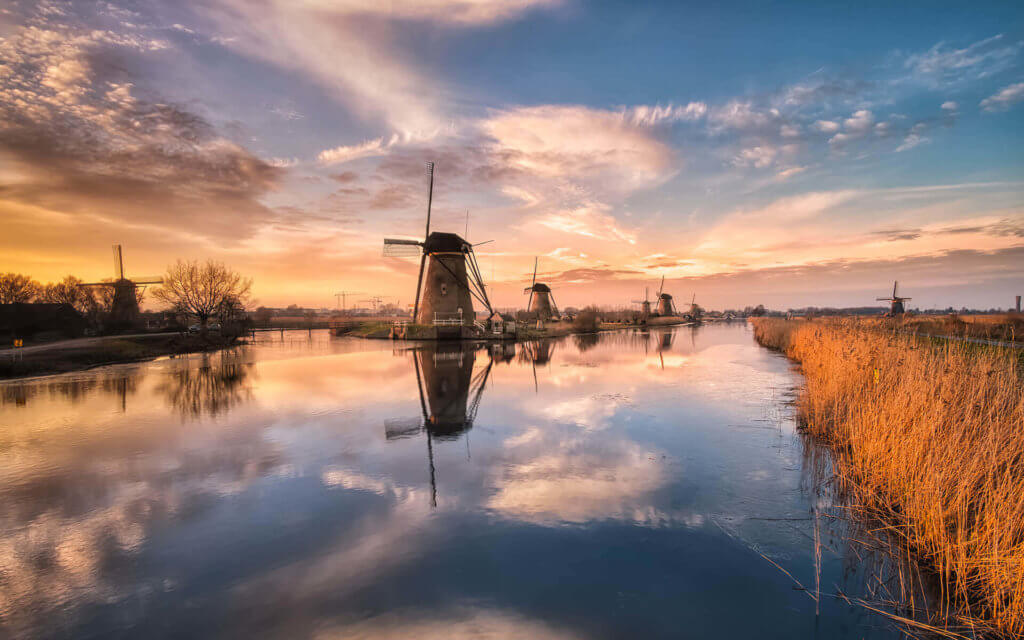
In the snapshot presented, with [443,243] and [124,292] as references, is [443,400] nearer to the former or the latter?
[443,243]

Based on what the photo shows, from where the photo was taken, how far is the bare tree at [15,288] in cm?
4456

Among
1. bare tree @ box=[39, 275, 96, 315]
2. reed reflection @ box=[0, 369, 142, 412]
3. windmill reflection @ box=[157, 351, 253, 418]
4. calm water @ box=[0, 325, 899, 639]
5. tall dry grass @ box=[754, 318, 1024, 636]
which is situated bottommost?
calm water @ box=[0, 325, 899, 639]

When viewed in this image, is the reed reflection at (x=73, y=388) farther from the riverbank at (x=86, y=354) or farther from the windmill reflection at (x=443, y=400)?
the windmill reflection at (x=443, y=400)

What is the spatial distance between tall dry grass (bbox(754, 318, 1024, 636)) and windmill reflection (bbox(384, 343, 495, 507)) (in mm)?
5576

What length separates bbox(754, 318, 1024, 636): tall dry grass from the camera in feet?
11.7

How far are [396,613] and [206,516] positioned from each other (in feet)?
11.3

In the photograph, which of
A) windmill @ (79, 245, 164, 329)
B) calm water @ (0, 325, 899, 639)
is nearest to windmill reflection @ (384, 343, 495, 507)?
calm water @ (0, 325, 899, 639)

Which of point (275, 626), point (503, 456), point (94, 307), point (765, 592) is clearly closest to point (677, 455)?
point (503, 456)

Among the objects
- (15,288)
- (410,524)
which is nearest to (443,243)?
(410,524)

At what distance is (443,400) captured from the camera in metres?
12.6

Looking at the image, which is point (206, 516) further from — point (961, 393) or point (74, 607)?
point (961, 393)

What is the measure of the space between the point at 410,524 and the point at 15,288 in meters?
68.0

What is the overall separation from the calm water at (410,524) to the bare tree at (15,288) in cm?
5306

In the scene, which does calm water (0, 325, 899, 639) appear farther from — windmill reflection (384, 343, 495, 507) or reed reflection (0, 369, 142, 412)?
reed reflection (0, 369, 142, 412)
